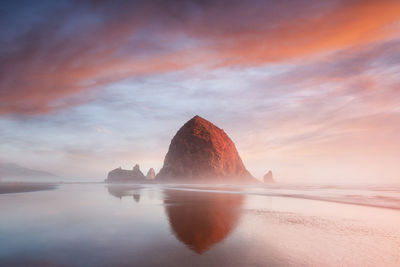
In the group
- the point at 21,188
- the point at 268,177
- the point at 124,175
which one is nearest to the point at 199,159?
A: the point at 124,175

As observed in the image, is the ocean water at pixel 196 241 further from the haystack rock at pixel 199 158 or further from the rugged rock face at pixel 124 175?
the rugged rock face at pixel 124 175

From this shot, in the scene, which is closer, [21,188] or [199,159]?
[21,188]

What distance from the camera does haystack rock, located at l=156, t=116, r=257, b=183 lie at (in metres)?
106

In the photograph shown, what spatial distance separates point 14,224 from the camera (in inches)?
465

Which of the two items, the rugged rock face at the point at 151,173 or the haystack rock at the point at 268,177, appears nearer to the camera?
the haystack rock at the point at 268,177

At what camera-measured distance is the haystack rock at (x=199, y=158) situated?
106m

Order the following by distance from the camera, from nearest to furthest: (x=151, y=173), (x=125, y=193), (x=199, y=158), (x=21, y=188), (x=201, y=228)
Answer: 1. (x=201, y=228)
2. (x=125, y=193)
3. (x=21, y=188)
4. (x=199, y=158)
5. (x=151, y=173)

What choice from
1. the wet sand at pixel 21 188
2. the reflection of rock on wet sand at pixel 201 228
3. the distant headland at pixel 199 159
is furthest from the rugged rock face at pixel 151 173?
the reflection of rock on wet sand at pixel 201 228

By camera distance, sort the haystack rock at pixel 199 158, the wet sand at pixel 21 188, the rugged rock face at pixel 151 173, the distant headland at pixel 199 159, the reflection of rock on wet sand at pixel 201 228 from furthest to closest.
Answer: the rugged rock face at pixel 151 173, the haystack rock at pixel 199 158, the distant headland at pixel 199 159, the wet sand at pixel 21 188, the reflection of rock on wet sand at pixel 201 228

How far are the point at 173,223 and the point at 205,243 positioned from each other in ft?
12.8

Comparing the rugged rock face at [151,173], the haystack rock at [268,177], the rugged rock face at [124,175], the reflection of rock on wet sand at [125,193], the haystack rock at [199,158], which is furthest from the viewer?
the rugged rock face at [151,173]

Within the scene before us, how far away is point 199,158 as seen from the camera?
108812 mm

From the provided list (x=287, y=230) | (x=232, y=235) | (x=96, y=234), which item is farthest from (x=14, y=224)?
(x=287, y=230)

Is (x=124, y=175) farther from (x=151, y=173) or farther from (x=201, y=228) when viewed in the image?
(x=201, y=228)
